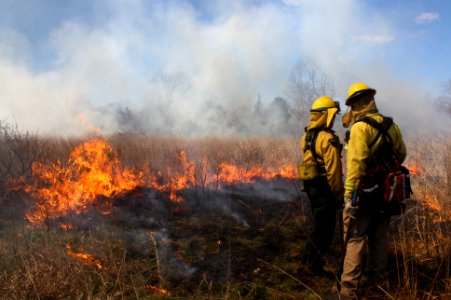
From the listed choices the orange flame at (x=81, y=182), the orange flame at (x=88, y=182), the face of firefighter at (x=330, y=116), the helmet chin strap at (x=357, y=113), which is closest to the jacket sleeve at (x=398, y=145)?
the helmet chin strap at (x=357, y=113)

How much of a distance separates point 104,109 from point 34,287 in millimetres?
18447

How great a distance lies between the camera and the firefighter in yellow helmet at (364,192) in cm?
355

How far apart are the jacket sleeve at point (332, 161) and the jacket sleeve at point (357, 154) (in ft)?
2.20

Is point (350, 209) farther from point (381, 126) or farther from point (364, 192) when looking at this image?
point (381, 126)

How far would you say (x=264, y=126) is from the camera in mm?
31172

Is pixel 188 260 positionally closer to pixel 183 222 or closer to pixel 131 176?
pixel 183 222

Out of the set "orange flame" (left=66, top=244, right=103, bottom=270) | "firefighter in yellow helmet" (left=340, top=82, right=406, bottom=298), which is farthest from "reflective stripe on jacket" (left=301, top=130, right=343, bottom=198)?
"orange flame" (left=66, top=244, right=103, bottom=270)

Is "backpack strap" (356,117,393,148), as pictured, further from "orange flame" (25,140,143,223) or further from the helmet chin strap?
"orange flame" (25,140,143,223)

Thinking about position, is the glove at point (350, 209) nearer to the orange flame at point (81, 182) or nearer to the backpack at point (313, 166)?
the backpack at point (313, 166)

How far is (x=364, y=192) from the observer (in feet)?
11.8

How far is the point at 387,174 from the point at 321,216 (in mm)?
1172

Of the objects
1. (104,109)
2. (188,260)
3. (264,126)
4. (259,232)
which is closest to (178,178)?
(259,232)

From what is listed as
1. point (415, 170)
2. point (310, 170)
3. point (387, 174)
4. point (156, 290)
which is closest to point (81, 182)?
point (156, 290)

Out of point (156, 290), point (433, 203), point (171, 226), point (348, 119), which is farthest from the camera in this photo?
point (171, 226)
